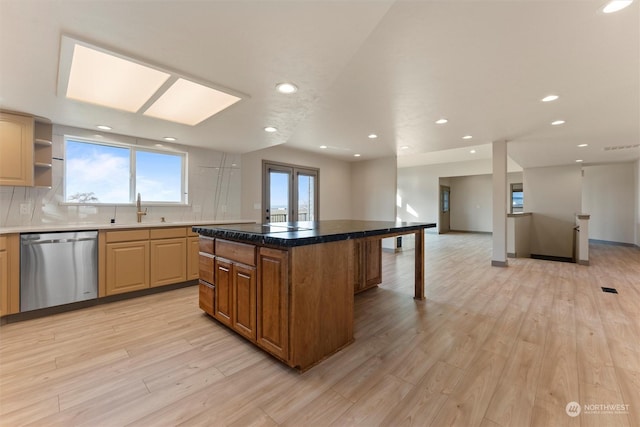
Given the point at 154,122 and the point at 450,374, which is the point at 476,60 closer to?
the point at 450,374

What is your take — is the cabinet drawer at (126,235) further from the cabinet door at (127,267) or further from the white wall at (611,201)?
the white wall at (611,201)

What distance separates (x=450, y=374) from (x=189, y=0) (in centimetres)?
271

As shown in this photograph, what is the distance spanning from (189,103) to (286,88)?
128 centimetres

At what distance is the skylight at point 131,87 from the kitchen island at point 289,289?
137 centimetres

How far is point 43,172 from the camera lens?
3129 millimetres

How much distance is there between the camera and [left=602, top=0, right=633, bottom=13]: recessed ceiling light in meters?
1.57

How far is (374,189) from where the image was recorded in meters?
7.05

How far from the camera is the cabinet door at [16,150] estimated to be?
9.02 feet

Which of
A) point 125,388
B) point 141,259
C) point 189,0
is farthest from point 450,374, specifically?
point 141,259

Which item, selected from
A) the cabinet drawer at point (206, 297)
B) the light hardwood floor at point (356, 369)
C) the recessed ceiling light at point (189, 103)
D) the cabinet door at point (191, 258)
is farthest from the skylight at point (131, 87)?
the light hardwood floor at point (356, 369)

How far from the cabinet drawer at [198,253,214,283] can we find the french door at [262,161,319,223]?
9.34 feet

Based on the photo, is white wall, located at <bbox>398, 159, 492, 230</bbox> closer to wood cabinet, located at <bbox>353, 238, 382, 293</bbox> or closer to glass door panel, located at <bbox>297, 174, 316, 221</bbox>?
glass door panel, located at <bbox>297, 174, 316, 221</bbox>

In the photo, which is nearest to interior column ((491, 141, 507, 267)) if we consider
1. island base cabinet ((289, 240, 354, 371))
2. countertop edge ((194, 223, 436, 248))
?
countertop edge ((194, 223, 436, 248))

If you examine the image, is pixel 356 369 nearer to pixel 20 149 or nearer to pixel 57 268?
pixel 57 268
